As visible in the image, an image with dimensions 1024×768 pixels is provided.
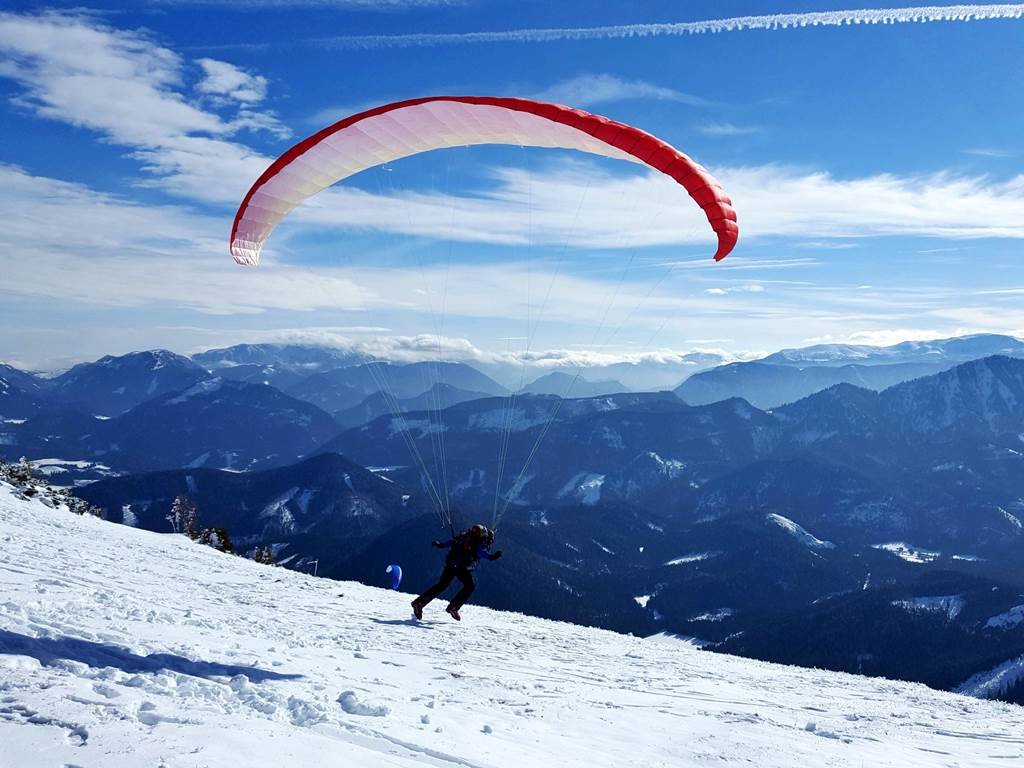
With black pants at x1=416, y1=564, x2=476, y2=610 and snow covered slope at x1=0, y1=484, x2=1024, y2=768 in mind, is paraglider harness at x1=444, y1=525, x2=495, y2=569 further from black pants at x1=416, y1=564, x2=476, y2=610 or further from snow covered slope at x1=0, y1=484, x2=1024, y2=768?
snow covered slope at x1=0, y1=484, x2=1024, y2=768


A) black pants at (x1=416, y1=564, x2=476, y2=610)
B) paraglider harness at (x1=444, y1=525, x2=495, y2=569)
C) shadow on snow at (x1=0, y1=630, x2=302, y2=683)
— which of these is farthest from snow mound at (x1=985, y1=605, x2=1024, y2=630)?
shadow on snow at (x1=0, y1=630, x2=302, y2=683)

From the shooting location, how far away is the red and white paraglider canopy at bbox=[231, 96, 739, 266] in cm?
1455

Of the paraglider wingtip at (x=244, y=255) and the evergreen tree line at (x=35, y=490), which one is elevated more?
the paraglider wingtip at (x=244, y=255)

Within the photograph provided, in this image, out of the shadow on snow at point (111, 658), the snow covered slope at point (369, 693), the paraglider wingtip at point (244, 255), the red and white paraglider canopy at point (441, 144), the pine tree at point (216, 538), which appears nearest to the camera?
the snow covered slope at point (369, 693)

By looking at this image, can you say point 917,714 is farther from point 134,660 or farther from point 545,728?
point 134,660

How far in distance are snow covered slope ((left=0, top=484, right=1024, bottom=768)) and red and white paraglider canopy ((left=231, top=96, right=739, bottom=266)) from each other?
900 cm

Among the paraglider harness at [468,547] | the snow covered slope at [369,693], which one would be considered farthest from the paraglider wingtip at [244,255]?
the paraglider harness at [468,547]

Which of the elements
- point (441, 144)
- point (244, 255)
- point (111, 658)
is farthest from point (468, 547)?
point (441, 144)

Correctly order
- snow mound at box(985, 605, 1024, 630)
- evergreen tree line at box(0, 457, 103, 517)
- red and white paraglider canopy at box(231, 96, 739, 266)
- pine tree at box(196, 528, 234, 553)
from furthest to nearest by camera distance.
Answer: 1. snow mound at box(985, 605, 1024, 630)
2. pine tree at box(196, 528, 234, 553)
3. evergreen tree line at box(0, 457, 103, 517)
4. red and white paraglider canopy at box(231, 96, 739, 266)

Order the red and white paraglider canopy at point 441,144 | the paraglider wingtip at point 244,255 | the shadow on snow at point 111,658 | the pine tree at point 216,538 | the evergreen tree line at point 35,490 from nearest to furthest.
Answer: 1. the shadow on snow at point 111,658
2. the red and white paraglider canopy at point 441,144
3. the paraglider wingtip at point 244,255
4. the evergreen tree line at point 35,490
5. the pine tree at point 216,538

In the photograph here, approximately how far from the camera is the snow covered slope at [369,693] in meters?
6.83

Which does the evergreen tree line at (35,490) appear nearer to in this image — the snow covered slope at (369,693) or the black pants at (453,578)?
the snow covered slope at (369,693)

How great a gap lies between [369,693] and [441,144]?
41.2 feet

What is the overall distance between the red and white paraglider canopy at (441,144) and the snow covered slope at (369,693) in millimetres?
9000
